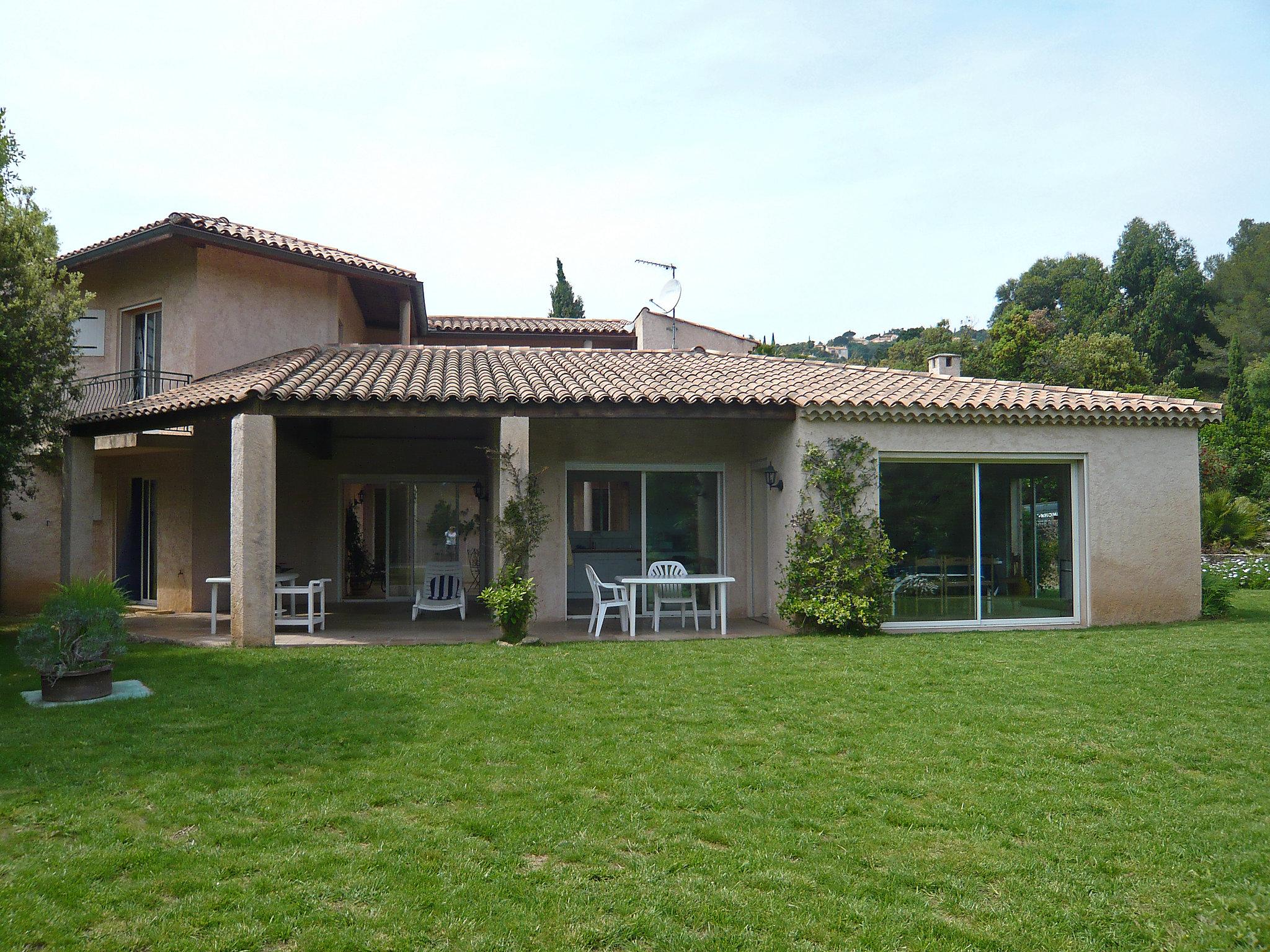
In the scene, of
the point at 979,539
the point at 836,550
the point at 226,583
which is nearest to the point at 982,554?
the point at 979,539

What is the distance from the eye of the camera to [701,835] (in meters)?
4.66

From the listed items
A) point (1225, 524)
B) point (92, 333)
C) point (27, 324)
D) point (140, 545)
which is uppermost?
point (92, 333)

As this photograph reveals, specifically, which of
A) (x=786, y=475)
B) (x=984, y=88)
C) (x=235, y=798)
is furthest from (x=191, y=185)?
(x=235, y=798)

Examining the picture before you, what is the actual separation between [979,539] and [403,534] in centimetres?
1062

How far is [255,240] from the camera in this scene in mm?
14250

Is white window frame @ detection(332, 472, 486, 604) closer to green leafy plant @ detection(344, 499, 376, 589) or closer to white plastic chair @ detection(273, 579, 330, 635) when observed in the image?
green leafy plant @ detection(344, 499, 376, 589)

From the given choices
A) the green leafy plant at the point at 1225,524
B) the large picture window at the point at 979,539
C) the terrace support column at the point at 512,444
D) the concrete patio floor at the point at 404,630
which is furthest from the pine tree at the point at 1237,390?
the terrace support column at the point at 512,444

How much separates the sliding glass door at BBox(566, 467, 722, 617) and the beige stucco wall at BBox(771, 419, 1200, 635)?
1472 millimetres

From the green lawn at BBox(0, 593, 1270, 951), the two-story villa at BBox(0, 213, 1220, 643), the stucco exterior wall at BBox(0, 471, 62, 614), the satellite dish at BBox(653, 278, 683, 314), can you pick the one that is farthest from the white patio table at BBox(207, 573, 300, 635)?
the satellite dish at BBox(653, 278, 683, 314)

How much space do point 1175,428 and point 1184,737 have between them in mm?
7961

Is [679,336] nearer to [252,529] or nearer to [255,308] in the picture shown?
[255,308]

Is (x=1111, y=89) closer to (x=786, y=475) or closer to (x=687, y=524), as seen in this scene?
(x=786, y=475)

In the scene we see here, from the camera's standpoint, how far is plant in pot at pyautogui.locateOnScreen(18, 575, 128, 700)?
7.82 metres

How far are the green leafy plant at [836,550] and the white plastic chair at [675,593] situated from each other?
5.25 ft
